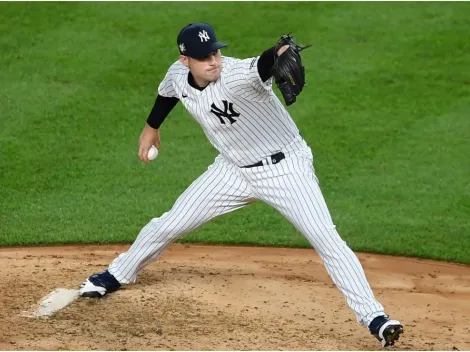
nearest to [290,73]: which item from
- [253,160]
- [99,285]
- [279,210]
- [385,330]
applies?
[253,160]

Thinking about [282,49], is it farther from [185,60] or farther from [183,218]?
[183,218]

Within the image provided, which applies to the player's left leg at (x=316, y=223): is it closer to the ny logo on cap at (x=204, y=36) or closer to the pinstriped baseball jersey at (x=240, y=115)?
the pinstriped baseball jersey at (x=240, y=115)

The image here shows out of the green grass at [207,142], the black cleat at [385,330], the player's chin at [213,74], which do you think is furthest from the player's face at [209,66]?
the green grass at [207,142]

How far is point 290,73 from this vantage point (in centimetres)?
518

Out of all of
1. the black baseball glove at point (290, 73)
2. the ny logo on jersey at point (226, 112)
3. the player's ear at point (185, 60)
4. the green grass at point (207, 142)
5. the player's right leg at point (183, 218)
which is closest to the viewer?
the black baseball glove at point (290, 73)

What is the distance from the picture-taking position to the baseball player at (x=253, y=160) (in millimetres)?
5754

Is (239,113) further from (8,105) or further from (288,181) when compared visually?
(8,105)

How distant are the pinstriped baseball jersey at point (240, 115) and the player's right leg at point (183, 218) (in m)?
0.16

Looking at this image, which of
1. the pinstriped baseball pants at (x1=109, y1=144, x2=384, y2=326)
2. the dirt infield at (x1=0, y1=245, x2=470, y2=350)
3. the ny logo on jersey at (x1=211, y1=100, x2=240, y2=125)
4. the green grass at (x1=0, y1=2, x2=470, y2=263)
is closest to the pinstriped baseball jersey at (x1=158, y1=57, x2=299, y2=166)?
the ny logo on jersey at (x1=211, y1=100, x2=240, y2=125)

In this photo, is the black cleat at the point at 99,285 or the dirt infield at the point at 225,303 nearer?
the dirt infield at the point at 225,303

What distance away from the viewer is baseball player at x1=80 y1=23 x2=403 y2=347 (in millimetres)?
5754

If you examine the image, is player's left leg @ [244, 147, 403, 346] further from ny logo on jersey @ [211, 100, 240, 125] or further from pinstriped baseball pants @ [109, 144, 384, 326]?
ny logo on jersey @ [211, 100, 240, 125]

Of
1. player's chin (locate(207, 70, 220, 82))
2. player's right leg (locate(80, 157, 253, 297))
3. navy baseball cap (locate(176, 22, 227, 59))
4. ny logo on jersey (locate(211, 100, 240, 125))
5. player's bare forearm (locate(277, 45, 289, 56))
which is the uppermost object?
navy baseball cap (locate(176, 22, 227, 59))

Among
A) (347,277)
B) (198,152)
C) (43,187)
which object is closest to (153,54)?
(198,152)
